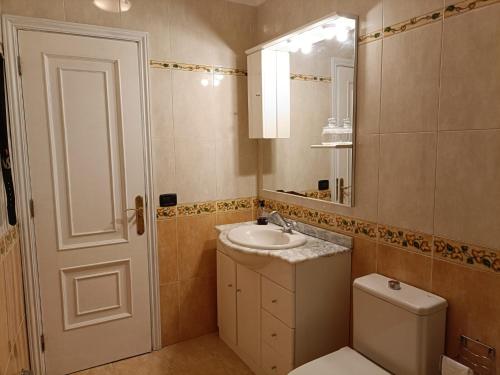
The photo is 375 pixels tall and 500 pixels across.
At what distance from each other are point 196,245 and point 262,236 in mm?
530

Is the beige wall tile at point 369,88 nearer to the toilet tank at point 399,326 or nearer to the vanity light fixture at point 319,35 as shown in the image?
the vanity light fixture at point 319,35

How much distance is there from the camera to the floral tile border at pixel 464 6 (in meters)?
1.36

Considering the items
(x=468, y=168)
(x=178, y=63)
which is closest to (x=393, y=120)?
(x=468, y=168)

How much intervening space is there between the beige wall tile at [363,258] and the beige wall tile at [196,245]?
1073 mm

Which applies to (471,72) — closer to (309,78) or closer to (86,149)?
(309,78)

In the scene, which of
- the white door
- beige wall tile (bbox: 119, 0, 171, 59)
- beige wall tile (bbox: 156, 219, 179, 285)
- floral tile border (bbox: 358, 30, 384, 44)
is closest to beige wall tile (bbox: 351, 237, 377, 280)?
A: floral tile border (bbox: 358, 30, 384, 44)

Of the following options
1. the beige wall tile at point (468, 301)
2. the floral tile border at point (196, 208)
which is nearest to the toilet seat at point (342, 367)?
the beige wall tile at point (468, 301)

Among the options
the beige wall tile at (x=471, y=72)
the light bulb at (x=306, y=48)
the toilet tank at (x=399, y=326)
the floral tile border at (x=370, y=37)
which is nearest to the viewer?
the beige wall tile at (x=471, y=72)

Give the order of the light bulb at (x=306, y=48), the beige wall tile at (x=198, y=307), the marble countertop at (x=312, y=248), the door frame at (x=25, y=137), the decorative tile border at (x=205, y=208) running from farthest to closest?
the beige wall tile at (x=198, y=307) < the decorative tile border at (x=205, y=208) < the light bulb at (x=306, y=48) < the door frame at (x=25, y=137) < the marble countertop at (x=312, y=248)

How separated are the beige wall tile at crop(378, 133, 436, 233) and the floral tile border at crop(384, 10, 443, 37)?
1.52 ft

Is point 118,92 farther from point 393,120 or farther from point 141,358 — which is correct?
point 141,358

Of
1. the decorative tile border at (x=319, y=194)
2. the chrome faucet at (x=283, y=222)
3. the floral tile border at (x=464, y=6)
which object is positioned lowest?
the chrome faucet at (x=283, y=222)

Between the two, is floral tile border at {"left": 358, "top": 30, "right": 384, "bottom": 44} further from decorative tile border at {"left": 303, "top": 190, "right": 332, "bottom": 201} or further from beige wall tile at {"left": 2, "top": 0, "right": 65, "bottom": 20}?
beige wall tile at {"left": 2, "top": 0, "right": 65, "bottom": 20}

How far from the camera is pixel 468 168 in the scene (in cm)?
145
